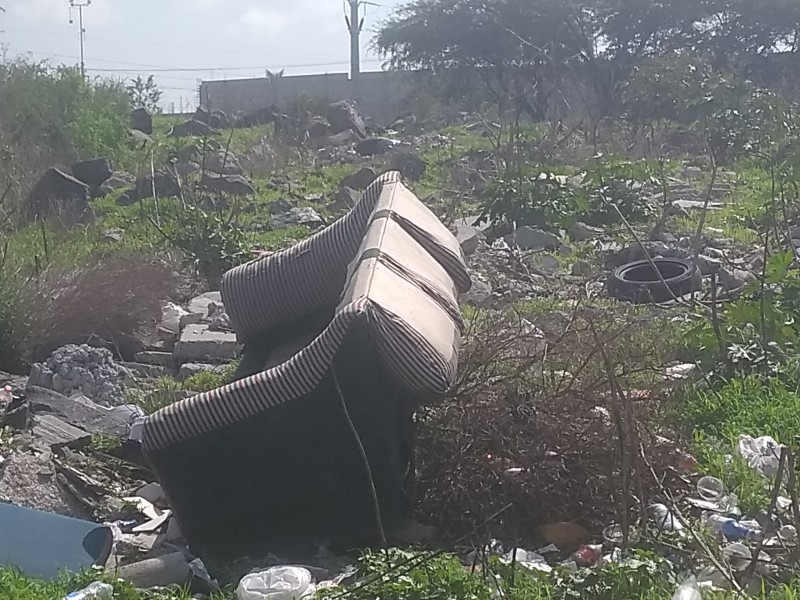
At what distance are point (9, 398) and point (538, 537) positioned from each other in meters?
3.00

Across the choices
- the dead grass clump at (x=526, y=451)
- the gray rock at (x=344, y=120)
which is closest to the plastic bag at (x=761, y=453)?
the dead grass clump at (x=526, y=451)

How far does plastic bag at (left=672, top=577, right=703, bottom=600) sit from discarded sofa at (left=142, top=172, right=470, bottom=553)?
37.9 inches

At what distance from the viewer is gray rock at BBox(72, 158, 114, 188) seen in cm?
1622

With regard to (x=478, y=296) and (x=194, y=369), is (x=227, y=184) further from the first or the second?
(x=194, y=369)

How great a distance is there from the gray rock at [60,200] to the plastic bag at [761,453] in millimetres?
8832

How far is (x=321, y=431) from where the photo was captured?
143 inches

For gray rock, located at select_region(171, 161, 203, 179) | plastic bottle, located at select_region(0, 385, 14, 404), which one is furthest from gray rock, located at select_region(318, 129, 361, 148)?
plastic bottle, located at select_region(0, 385, 14, 404)

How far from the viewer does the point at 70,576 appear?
3.49 meters

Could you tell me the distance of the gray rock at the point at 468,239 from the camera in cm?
953

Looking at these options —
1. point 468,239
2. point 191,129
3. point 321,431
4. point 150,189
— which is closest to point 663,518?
A: point 321,431

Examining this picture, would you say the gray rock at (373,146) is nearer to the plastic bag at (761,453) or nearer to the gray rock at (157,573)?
the plastic bag at (761,453)

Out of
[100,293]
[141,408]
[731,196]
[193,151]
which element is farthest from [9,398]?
[193,151]

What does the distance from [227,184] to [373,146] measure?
703cm

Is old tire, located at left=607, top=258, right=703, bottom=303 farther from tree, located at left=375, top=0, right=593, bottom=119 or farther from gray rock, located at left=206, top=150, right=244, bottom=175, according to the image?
tree, located at left=375, top=0, right=593, bottom=119
